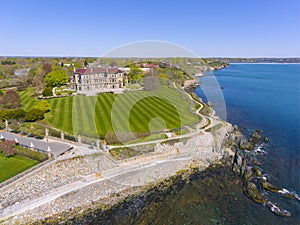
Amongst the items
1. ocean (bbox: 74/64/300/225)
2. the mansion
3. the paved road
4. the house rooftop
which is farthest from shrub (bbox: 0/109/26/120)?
the house rooftop

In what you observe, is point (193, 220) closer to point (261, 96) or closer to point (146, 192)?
point (146, 192)

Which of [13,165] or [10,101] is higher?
[10,101]

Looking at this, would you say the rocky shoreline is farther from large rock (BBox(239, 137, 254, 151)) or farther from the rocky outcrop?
large rock (BBox(239, 137, 254, 151))

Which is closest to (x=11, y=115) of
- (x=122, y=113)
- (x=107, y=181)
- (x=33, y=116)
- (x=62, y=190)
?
(x=33, y=116)

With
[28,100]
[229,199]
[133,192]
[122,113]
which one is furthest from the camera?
[28,100]

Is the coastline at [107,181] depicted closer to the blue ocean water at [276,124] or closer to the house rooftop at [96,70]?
the blue ocean water at [276,124]

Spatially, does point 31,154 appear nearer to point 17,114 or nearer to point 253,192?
point 17,114
